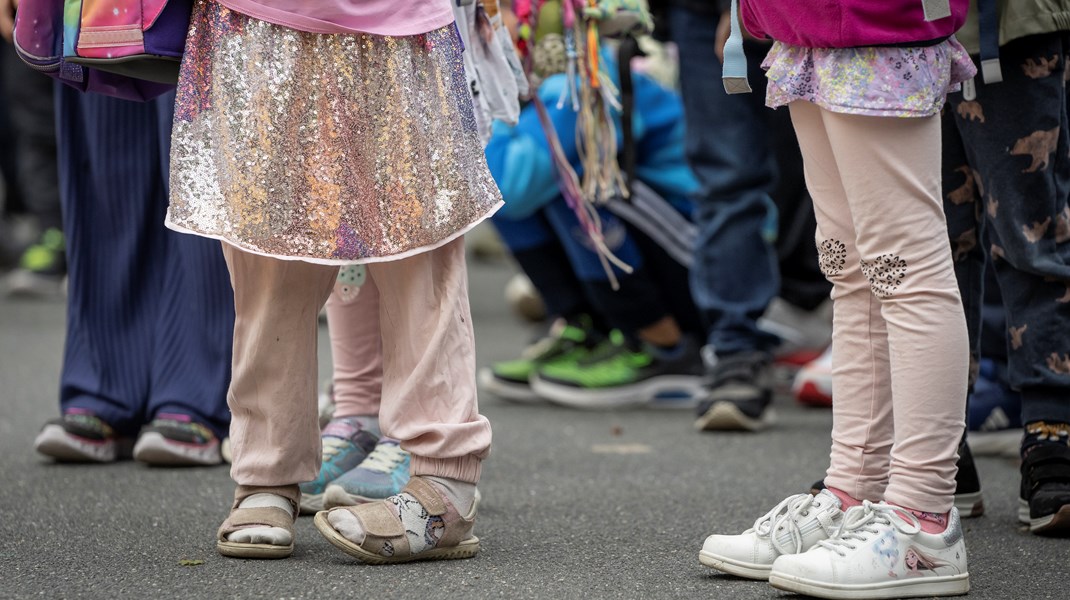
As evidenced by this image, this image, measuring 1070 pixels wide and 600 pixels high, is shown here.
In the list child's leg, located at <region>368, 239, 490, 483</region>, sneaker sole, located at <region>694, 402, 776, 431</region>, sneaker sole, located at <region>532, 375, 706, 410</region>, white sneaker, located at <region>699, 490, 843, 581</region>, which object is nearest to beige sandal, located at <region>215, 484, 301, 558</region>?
child's leg, located at <region>368, 239, 490, 483</region>

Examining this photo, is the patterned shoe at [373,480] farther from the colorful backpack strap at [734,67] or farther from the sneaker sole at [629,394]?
the sneaker sole at [629,394]

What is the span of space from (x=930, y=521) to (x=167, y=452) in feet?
5.59

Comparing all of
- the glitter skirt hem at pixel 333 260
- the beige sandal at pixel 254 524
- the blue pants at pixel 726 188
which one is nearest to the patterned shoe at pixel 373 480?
the beige sandal at pixel 254 524

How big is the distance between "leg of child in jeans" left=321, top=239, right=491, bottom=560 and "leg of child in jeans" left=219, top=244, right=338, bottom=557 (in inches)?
4.6

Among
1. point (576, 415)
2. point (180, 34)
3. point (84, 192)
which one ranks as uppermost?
point (180, 34)

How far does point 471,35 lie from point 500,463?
113cm

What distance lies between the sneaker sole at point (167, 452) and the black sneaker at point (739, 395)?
1301 millimetres

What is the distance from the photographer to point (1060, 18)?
7.52 ft

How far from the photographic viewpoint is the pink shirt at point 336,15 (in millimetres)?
1990

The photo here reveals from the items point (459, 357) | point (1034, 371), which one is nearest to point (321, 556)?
point (459, 357)

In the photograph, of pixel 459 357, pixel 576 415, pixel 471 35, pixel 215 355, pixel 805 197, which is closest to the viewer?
pixel 459 357

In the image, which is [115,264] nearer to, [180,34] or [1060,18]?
[180,34]

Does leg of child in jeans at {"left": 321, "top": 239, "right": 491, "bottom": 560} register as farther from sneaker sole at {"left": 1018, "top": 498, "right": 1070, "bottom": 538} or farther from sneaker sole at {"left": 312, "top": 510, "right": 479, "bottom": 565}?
sneaker sole at {"left": 1018, "top": 498, "right": 1070, "bottom": 538}

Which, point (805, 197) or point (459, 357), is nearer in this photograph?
point (459, 357)
